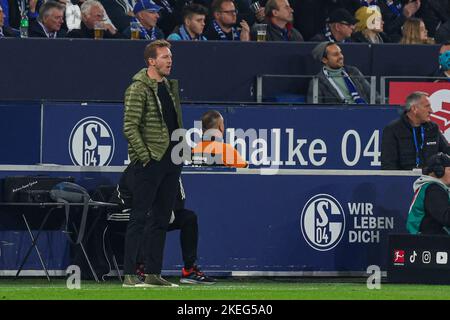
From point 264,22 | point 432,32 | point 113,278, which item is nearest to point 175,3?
point 264,22

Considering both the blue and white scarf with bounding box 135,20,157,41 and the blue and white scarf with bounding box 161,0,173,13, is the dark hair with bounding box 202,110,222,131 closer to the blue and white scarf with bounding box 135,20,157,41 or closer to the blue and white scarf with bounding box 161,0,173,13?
the blue and white scarf with bounding box 135,20,157,41

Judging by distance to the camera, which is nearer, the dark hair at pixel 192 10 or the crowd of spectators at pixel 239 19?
the crowd of spectators at pixel 239 19

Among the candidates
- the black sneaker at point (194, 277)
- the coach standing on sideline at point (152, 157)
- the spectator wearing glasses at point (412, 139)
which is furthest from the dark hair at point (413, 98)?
the coach standing on sideline at point (152, 157)

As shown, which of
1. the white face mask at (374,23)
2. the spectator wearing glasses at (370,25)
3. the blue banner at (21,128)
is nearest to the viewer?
the blue banner at (21,128)

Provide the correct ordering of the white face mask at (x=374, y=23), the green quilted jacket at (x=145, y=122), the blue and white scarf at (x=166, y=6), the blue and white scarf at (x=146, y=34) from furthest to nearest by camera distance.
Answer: the white face mask at (x=374, y=23) → the blue and white scarf at (x=166, y=6) → the blue and white scarf at (x=146, y=34) → the green quilted jacket at (x=145, y=122)

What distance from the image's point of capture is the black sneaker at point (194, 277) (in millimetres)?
13570

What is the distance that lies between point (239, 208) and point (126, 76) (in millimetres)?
3390

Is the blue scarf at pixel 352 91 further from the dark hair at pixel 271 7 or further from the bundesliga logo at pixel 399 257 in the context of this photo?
the bundesliga logo at pixel 399 257

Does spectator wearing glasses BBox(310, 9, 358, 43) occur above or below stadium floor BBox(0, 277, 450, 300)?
above

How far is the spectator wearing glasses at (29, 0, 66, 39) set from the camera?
661 inches

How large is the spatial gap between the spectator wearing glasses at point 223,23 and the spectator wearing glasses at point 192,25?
0.26 meters

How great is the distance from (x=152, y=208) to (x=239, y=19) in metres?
6.75

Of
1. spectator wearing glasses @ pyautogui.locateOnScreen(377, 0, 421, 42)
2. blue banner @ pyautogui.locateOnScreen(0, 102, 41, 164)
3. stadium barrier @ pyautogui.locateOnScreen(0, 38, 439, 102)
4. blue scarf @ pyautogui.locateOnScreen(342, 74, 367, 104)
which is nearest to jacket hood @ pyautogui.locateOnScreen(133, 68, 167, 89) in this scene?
blue banner @ pyautogui.locateOnScreen(0, 102, 41, 164)

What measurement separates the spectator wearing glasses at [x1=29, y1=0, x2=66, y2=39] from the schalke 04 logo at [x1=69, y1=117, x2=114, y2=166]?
4.74 ft
